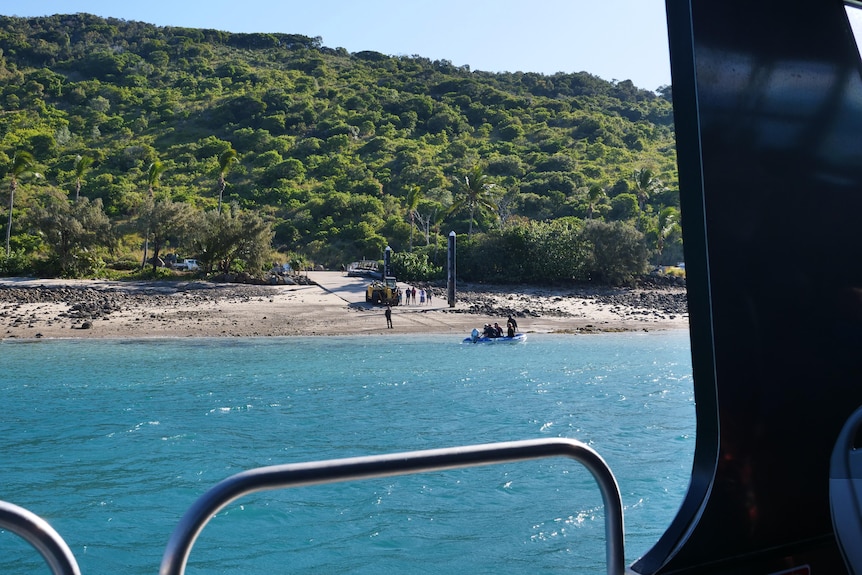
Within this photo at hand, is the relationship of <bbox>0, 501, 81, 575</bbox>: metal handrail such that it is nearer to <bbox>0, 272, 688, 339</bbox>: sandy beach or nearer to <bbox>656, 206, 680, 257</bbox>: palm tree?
<bbox>0, 272, 688, 339</bbox>: sandy beach

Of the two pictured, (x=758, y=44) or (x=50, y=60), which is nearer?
(x=758, y=44)

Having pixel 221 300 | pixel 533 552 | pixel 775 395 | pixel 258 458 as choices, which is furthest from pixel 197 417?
pixel 221 300

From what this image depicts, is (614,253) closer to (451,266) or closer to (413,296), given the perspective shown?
(413,296)

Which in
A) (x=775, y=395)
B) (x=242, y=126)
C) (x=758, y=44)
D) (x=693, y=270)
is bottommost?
(x=775, y=395)

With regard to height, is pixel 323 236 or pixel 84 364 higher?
pixel 323 236

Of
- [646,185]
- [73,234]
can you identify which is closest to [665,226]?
[646,185]

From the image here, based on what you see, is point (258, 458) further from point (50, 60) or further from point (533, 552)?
point (50, 60)

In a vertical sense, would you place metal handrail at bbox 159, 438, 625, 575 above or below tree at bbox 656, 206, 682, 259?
below

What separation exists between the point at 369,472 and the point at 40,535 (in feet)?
1.78

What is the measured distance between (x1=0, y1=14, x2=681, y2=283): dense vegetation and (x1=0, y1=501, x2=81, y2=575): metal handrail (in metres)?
20.8

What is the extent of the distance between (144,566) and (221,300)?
2353 cm

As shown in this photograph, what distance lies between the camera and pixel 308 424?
13.9 meters

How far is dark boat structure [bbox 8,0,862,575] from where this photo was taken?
229 centimetres

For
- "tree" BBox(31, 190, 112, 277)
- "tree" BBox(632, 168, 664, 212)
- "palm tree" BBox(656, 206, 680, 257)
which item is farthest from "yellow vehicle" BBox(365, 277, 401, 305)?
"tree" BBox(632, 168, 664, 212)
